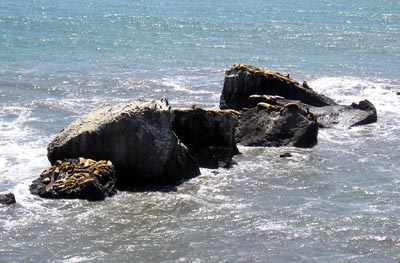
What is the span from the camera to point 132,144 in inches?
1083

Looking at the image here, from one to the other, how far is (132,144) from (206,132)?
12.8ft

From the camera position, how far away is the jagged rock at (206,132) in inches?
1186

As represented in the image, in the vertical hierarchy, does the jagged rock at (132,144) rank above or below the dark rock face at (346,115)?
above

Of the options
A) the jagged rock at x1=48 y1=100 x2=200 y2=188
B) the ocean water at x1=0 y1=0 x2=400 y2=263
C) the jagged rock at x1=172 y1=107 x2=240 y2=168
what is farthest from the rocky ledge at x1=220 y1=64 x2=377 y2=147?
the jagged rock at x1=48 y1=100 x2=200 y2=188

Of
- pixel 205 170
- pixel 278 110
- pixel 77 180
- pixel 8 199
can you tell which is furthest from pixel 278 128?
pixel 8 199

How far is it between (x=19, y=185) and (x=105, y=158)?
2902mm

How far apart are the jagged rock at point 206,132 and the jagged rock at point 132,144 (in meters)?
2.17

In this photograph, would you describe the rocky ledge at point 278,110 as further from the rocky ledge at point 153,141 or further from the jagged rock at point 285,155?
the jagged rock at point 285,155

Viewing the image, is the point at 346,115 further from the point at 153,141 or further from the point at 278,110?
the point at 153,141

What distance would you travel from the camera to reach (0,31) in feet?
205

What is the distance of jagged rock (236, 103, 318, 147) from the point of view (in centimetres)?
3262

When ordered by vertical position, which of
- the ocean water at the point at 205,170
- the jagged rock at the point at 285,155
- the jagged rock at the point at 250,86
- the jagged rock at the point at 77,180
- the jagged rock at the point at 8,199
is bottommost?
the ocean water at the point at 205,170

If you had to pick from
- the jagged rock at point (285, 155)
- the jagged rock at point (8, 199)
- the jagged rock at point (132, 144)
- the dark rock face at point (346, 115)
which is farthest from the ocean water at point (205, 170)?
the jagged rock at point (132, 144)

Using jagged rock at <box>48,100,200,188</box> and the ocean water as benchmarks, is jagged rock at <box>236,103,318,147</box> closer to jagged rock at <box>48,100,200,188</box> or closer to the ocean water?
the ocean water
